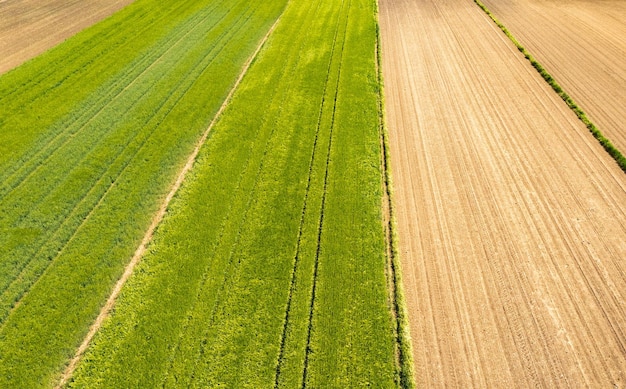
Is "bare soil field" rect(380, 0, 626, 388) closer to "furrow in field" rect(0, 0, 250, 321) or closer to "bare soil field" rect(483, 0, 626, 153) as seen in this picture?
"bare soil field" rect(483, 0, 626, 153)

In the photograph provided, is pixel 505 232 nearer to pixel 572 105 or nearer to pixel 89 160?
pixel 572 105

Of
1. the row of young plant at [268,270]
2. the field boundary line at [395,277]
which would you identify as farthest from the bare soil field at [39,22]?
the field boundary line at [395,277]

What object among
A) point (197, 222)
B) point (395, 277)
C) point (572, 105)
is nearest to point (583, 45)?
point (572, 105)

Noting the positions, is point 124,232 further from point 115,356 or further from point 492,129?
point 492,129

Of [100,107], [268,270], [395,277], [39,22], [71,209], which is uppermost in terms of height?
[39,22]

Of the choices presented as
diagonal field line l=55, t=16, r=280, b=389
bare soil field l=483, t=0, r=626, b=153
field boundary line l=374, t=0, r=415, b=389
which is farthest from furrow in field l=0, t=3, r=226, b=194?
bare soil field l=483, t=0, r=626, b=153

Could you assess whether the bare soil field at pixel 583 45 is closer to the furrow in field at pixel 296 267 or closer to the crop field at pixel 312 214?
the crop field at pixel 312 214

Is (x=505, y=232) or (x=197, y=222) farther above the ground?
(x=197, y=222)
